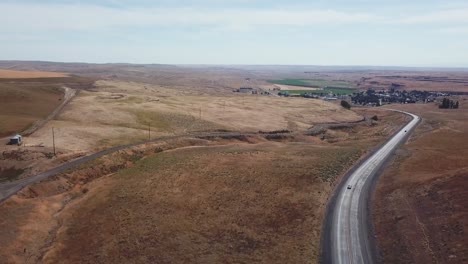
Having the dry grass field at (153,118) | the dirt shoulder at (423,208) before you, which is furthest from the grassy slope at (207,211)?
→ the dry grass field at (153,118)

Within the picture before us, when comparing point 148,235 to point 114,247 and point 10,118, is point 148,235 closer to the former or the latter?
point 114,247

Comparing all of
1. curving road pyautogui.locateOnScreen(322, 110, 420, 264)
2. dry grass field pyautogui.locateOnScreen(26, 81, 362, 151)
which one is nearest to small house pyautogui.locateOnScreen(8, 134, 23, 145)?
dry grass field pyautogui.locateOnScreen(26, 81, 362, 151)

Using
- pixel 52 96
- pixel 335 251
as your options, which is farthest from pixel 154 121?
pixel 335 251

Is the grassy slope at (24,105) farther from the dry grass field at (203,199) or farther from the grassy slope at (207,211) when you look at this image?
the grassy slope at (207,211)

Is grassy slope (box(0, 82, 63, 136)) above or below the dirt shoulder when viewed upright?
above

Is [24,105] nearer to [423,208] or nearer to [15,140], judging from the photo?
[15,140]

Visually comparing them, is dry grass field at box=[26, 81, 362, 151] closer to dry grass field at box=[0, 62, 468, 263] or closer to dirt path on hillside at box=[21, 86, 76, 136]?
dry grass field at box=[0, 62, 468, 263]
